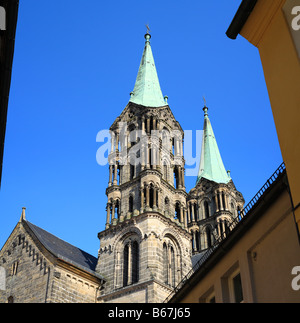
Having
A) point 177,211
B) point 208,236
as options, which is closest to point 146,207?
point 177,211

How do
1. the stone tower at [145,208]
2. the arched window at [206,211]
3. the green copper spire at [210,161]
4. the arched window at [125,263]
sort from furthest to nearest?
the green copper spire at [210,161]
the arched window at [206,211]
the arched window at [125,263]
the stone tower at [145,208]

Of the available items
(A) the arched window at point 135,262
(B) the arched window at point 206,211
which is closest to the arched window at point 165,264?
(A) the arched window at point 135,262

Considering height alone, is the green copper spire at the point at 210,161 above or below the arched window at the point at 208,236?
above

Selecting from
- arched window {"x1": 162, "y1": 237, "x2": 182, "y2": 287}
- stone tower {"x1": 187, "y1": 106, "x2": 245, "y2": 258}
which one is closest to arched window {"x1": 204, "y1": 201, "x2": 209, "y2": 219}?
stone tower {"x1": 187, "y1": 106, "x2": 245, "y2": 258}

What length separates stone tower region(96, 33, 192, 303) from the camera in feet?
113

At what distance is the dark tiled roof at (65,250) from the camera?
3497 centimetres

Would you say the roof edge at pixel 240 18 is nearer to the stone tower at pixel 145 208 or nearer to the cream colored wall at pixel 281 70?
the cream colored wall at pixel 281 70

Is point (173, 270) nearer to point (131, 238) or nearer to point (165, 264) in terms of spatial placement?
point (165, 264)

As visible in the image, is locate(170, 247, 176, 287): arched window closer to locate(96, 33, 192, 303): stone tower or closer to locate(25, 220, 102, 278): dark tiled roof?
locate(96, 33, 192, 303): stone tower

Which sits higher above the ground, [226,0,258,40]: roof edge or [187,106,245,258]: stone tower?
[187,106,245,258]: stone tower

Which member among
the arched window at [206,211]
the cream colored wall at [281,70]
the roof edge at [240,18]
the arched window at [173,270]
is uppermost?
the arched window at [206,211]

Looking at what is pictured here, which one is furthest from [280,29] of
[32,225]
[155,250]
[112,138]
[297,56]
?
[112,138]

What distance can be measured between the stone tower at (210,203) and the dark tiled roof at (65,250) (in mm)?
16321
